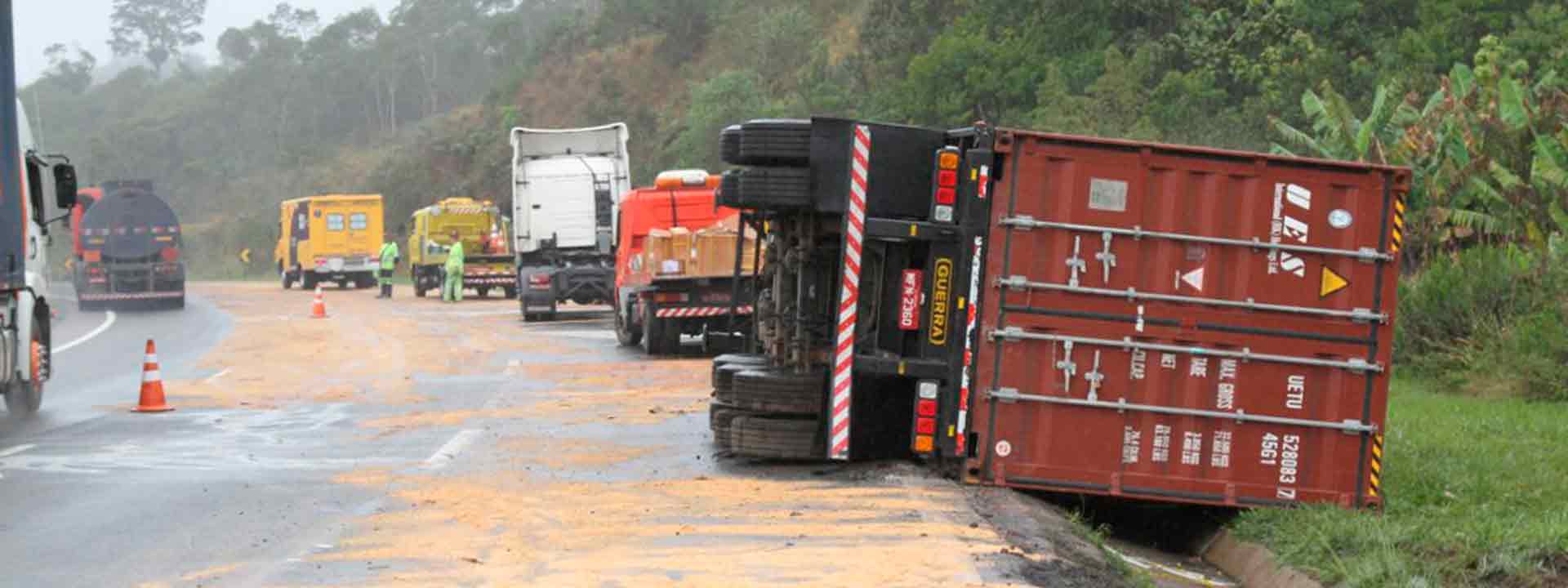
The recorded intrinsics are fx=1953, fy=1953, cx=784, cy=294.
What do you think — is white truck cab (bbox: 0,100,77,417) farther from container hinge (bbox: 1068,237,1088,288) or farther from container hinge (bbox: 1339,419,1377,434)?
container hinge (bbox: 1339,419,1377,434)

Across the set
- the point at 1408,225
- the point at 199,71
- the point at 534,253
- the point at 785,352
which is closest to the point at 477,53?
the point at 199,71

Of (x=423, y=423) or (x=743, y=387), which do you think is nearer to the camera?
(x=743, y=387)

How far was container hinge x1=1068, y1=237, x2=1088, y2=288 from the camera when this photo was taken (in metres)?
11.3

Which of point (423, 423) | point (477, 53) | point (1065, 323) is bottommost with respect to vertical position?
point (423, 423)

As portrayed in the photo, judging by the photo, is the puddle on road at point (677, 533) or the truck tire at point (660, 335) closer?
the puddle on road at point (677, 533)

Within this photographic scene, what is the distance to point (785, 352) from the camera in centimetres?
1383

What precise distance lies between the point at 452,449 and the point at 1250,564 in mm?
6191

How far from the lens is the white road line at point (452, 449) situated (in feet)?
43.9

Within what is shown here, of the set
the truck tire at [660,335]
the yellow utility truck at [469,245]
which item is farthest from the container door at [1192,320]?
the yellow utility truck at [469,245]

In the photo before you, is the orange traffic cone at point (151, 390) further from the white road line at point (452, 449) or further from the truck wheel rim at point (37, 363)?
the white road line at point (452, 449)

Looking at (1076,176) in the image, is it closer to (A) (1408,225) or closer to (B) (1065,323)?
(B) (1065,323)

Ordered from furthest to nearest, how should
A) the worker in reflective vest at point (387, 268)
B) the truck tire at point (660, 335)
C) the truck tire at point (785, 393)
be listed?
1. the worker in reflective vest at point (387, 268)
2. the truck tire at point (660, 335)
3. the truck tire at point (785, 393)

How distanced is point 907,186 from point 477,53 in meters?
123

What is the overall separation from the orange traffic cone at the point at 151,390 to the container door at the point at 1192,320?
990 centimetres
